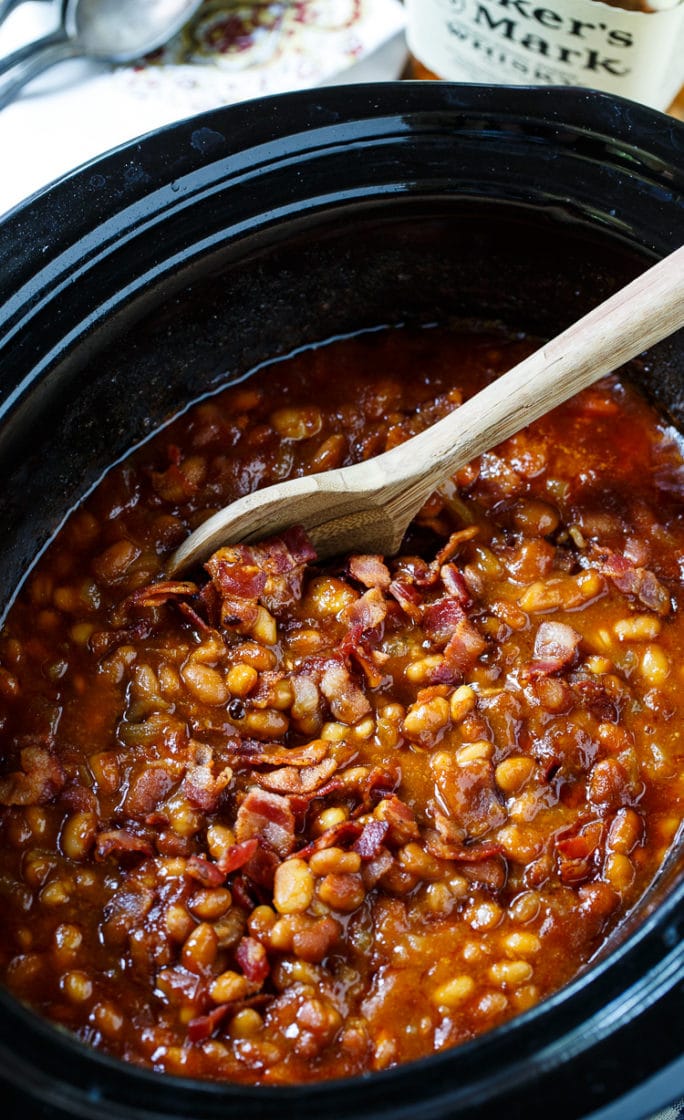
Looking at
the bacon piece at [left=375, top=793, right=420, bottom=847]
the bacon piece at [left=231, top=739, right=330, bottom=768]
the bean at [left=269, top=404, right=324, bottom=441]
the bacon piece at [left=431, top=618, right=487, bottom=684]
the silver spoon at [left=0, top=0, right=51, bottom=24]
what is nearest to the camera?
the bacon piece at [left=375, top=793, right=420, bottom=847]

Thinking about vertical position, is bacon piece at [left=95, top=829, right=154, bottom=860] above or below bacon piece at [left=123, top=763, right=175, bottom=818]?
below

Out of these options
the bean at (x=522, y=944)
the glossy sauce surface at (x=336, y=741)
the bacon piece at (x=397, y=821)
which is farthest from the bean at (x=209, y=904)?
the bean at (x=522, y=944)

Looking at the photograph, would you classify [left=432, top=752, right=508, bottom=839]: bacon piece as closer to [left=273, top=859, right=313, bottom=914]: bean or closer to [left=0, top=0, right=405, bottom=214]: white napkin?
[left=273, top=859, right=313, bottom=914]: bean

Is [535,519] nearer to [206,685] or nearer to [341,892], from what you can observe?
[206,685]

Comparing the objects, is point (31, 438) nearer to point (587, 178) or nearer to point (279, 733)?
point (279, 733)

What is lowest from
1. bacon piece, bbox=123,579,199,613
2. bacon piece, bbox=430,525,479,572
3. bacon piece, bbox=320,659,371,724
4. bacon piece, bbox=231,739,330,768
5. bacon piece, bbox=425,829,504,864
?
bacon piece, bbox=425,829,504,864

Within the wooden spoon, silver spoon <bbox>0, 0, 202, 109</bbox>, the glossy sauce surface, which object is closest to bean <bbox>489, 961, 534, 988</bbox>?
the glossy sauce surface

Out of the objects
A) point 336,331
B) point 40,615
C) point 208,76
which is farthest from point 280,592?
point 208,76

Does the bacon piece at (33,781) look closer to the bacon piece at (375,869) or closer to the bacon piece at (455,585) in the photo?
the bacon piece at (375,869)
